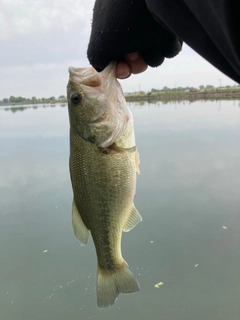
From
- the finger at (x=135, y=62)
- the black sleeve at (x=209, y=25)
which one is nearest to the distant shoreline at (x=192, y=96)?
the finger at (x=135, y=62)

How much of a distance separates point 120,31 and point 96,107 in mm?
437

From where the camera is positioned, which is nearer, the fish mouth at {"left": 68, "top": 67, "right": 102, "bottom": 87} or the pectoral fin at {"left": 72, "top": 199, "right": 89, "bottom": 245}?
the fish mouth at {"left": 68, "top": 67, "right": 102, "bottom": 87}

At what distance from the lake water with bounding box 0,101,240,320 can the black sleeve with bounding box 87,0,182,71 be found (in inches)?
110

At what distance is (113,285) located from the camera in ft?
5.43

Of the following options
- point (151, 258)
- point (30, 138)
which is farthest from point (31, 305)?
point (30, 138)

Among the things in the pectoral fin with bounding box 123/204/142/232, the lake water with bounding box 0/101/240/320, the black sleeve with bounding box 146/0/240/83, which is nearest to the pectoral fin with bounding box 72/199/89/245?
the pectoral fin with bounding box 123/204/142/232

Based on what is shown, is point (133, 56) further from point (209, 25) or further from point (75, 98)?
point (209, 25)

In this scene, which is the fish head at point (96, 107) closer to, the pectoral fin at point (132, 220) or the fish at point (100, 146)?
the fish at point (100, 146)

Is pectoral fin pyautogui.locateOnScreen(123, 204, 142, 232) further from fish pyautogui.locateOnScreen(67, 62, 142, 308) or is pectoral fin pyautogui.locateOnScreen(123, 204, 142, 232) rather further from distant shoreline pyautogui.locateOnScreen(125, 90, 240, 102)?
distant shoreline pyautogui.locateOnScreen(125, 90, 240, 102)

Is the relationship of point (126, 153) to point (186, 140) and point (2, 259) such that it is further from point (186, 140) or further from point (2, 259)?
point (186, 140)

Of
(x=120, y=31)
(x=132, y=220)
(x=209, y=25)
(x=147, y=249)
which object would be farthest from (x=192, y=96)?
(x=209, y=25)

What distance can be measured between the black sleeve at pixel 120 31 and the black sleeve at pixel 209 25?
204mm

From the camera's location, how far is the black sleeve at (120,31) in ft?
3.61

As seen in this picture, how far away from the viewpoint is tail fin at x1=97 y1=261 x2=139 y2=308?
5.32ft
